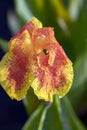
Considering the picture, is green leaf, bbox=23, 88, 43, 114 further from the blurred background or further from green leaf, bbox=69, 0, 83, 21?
green leaf, bbox=69, 0, 83, 21

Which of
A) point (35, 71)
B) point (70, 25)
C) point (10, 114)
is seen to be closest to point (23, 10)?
point (70, 25)

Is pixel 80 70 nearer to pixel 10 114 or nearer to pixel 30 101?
pixel 30 101

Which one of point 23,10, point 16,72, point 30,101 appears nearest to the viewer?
point 16,72

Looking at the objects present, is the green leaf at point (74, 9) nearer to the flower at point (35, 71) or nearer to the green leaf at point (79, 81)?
the green leaf at point (79, 81)

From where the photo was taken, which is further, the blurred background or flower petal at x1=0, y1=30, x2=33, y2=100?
the blurred background

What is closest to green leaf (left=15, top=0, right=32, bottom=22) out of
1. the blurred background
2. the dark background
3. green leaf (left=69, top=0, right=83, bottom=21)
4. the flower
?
the blurred background

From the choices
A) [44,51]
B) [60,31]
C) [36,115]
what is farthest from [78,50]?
[44,51]

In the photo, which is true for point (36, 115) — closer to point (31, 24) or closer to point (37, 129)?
point (37, 129)

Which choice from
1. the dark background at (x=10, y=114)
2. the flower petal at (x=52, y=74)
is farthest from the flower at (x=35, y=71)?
the dark background at (x=10, y=114)
